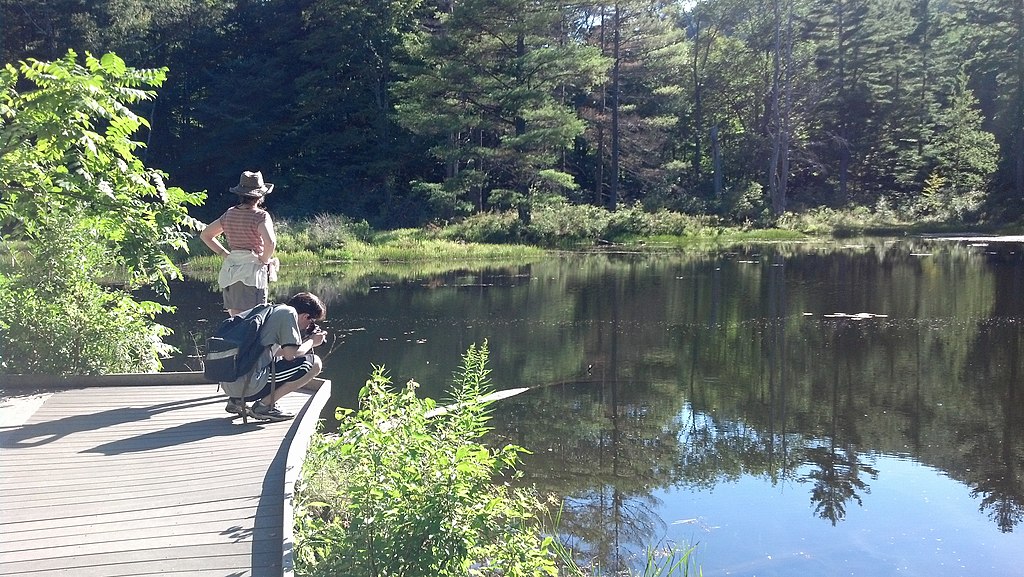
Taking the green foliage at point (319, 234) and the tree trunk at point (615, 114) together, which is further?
the tree trunk at point (615, 114)

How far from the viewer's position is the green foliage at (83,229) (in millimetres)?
7852

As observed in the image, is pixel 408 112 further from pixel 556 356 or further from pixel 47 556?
pixel 47 556

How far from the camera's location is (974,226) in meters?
40.2

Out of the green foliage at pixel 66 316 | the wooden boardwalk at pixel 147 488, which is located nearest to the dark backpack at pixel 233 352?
the wooden boardwalk at pixel 147 488

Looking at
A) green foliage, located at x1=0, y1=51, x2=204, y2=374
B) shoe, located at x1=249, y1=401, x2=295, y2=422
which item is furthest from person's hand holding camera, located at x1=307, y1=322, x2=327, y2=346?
green foliage, located at x1=0, y1=51, x2=204, y2=374

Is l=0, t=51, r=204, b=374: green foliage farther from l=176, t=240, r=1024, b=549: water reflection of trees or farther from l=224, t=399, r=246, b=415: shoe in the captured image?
l=176, t=240, r=1024, b=549: water reflection of trees

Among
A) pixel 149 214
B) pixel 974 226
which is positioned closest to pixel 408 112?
pixel 974 226

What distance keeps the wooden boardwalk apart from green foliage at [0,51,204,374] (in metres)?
1.09

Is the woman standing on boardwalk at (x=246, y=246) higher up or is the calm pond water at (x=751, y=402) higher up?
the woman standing on boardwalk at (x=246, y=246)

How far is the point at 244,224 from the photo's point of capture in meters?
7.09

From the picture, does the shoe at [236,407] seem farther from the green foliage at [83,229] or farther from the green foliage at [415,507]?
the green foliage at [83,229]

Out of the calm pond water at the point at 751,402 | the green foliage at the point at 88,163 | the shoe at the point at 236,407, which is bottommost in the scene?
the calm pond water at the point at 751,402

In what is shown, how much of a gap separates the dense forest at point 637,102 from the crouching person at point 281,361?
2995 centimetres

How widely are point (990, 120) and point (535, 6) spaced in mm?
27746
